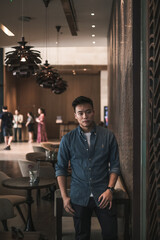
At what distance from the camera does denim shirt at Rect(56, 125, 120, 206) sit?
109 inches

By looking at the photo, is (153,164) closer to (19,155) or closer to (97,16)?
(97,16)

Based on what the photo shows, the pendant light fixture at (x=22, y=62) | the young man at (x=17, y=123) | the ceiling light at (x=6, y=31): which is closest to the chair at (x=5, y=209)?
the pendant light fixture at (x=22, y=62)

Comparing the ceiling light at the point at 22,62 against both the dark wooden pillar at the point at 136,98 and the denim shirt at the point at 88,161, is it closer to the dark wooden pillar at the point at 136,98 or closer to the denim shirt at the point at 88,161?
the dark wooden pillar at the point at 136,98

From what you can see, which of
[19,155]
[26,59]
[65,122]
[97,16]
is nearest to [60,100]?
[65,122]

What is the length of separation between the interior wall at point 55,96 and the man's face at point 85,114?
19.6m

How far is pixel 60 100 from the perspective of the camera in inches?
893

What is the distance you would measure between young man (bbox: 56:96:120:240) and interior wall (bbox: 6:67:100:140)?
770 inches

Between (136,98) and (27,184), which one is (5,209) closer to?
(27,184)

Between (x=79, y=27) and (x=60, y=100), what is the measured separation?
11.0 metres

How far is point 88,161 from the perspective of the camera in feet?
9.21

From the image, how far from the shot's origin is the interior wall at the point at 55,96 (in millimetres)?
22438

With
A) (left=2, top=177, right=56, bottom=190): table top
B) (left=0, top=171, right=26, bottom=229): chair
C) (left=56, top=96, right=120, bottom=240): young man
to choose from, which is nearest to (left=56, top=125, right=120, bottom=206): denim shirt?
(left=56, top=96, right=120, bottom=240): young man

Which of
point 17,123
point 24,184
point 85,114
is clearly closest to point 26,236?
point 85,114

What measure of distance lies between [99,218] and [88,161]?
0.45 meters
